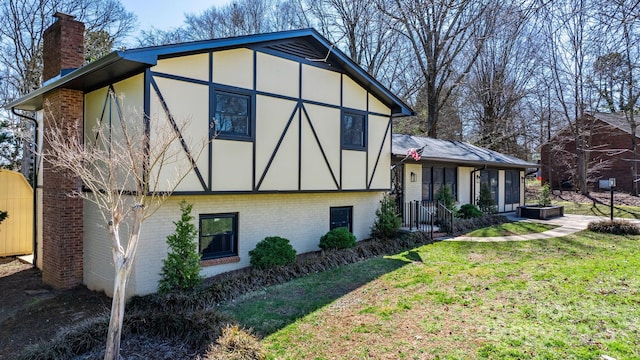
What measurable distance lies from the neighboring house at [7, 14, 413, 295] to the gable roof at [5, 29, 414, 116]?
0.10ft

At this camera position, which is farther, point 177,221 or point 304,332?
point 177,221

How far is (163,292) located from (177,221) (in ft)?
4.83

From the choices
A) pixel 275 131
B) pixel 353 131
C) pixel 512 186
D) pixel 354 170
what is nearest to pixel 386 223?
pixel 354 170

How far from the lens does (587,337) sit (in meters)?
4.99

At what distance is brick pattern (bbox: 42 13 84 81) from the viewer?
29.1ft

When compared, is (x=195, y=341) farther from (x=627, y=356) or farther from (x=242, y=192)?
(x=627, y=356)

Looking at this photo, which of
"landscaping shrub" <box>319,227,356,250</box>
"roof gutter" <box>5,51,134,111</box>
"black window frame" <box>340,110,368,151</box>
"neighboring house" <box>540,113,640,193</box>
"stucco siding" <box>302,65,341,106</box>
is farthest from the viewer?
"neighboring house" <box>540,113,640,193</box>

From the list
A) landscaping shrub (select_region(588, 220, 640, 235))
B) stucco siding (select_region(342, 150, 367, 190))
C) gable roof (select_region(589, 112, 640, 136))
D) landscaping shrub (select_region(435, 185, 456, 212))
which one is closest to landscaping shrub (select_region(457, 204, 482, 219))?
landscaping shrub (select_region(435, 185, 456, 212))

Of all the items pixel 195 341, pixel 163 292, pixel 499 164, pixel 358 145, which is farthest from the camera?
pixel 499 164

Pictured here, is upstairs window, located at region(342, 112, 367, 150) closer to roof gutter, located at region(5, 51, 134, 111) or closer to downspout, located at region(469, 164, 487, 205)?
roof gutter, located at region(5, 51, 134, 111)

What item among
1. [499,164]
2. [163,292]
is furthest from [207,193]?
[499,164]

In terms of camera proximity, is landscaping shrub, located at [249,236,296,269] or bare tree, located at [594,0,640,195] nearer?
bare tree, located at [594,0,640,195]

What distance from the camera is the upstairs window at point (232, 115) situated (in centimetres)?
808

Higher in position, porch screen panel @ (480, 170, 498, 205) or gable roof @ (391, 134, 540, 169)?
gable roof @ (391, 134, 540, 169)
